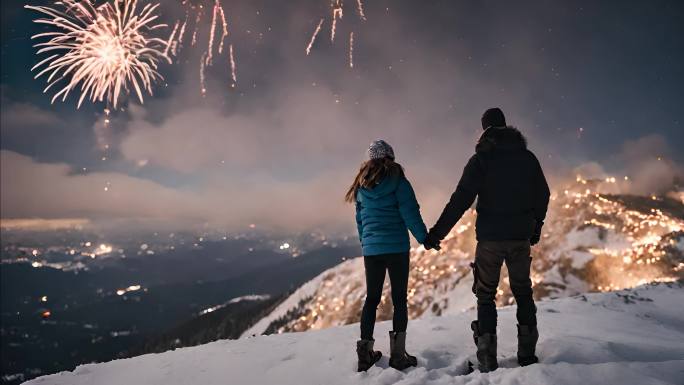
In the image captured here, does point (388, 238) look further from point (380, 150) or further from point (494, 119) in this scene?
point (494, 119)

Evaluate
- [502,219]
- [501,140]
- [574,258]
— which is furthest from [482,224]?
[574,258]

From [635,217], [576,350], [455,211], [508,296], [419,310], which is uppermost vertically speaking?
[635,217]

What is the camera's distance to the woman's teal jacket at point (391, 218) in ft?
18.4

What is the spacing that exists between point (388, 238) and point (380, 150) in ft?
4.79

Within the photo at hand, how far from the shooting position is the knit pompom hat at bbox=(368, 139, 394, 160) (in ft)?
19.1

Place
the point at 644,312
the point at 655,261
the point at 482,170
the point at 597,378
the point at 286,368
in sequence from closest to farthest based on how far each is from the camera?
the point at 597,378 < the point at 482,170 < the point at 286,368 < the point at 644,312 < the point at 655,261

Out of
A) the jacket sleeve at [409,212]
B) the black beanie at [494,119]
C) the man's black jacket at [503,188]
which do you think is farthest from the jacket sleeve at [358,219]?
the black beanie at [494,119]

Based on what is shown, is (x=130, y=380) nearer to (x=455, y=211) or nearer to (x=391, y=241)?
(x=391, y=241)

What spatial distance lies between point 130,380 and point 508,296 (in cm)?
6332

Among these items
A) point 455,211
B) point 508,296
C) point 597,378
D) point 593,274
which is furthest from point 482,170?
point 593,274

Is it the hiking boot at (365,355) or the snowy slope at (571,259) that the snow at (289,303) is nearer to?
the snowy slope at (571,259)

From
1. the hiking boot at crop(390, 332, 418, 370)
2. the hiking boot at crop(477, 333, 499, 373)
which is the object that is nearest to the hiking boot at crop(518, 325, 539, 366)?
the hiking boot at crop(477, 333, 499, 373)

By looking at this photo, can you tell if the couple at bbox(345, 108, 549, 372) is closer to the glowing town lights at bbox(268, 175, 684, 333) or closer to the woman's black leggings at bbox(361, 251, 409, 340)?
the woman's black leggings at bbox(361, 251, 409, 340)

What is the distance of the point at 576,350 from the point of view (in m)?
5.32
